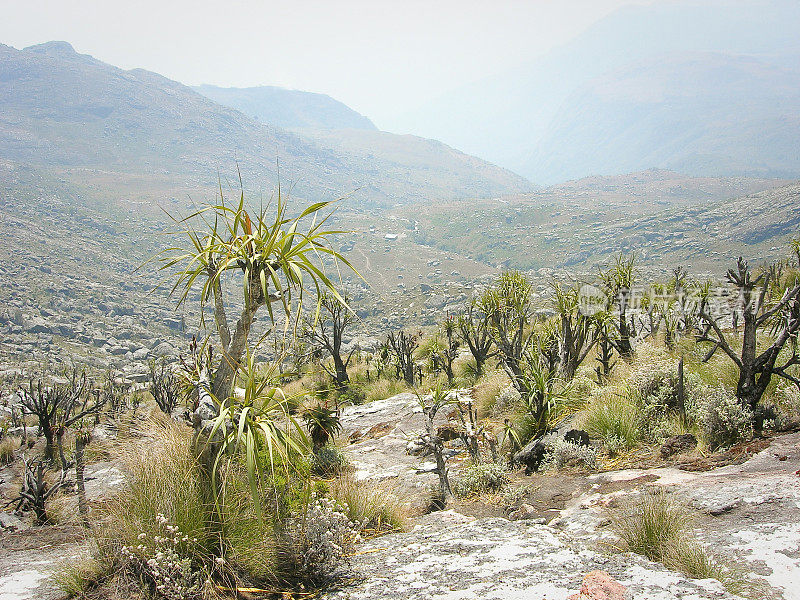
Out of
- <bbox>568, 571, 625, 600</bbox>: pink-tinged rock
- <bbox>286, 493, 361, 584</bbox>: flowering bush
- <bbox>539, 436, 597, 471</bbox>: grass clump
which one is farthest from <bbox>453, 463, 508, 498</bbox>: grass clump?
<bbox>568, 571, 625, 600</bbox>: pink-tinged rock

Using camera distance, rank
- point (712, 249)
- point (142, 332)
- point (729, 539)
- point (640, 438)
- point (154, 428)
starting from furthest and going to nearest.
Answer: point (712, 249) → point (142, 332) → point (640, 438) → point (154, 428) → point (729, 539)

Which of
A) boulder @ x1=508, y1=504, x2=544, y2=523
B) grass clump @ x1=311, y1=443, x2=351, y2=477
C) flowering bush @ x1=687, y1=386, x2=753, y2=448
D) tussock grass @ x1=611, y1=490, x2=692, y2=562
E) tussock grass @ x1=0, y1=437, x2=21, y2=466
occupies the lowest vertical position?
tussock grass @ x1=0, y1=437, x2=21, y2=466

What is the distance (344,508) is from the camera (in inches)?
175

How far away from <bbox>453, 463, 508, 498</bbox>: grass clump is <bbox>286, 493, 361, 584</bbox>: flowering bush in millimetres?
2615

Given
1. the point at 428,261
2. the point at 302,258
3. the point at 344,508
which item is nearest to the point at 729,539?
the point at 344,508

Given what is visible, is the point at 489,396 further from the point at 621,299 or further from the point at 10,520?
the point at 10,520

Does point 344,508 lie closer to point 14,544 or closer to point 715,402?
point 14,544

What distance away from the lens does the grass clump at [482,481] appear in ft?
19.3

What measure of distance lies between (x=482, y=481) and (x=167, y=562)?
13.2 feet

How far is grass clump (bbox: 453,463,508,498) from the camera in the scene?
5.89 m

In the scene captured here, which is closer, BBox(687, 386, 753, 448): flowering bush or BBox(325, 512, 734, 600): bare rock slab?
BBox(325, 512, 734, 600): bare rock slab

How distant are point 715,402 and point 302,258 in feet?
19.2

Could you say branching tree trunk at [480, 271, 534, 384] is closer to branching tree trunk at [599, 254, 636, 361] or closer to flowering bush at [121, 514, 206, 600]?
branching tree trunk at [599, 254, 636, 361]

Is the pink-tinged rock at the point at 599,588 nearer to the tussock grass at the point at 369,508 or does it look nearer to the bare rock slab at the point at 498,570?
the bare rock slab at the point at 498,570
